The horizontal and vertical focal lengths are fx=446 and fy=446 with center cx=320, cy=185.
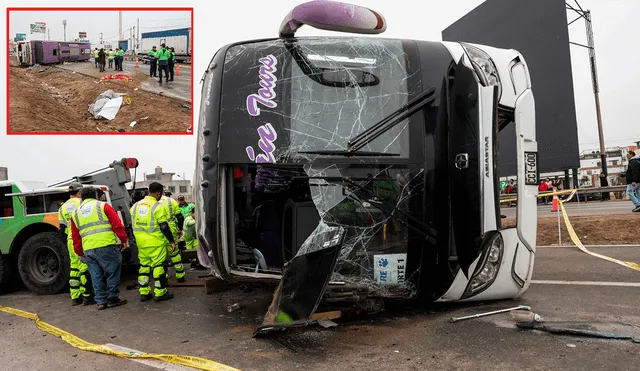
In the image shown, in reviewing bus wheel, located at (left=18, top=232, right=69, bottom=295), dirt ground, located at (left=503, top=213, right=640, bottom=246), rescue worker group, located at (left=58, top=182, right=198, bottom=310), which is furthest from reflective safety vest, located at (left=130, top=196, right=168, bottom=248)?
dirt ground, located at (left=503, top=213, right=640, bottom=246)

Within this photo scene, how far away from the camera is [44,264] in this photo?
6.62m

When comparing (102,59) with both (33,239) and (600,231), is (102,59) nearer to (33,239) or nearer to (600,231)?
(33,239)

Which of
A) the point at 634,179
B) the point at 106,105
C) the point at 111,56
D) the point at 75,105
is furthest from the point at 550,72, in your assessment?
the point at 75,105

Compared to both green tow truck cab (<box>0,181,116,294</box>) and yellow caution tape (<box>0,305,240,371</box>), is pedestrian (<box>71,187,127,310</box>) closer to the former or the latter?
yellow caution tape (<box>0,305,240,371</box>)

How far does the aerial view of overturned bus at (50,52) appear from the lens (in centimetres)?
1521

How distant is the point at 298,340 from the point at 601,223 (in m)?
7.18

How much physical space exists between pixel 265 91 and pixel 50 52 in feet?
51.2

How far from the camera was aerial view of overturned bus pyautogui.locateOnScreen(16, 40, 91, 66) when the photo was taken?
15.2 m

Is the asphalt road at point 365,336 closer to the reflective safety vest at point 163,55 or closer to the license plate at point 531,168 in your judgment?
the license plate at point 531,168

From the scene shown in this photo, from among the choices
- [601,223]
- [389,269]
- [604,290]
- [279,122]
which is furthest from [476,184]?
[601,223]

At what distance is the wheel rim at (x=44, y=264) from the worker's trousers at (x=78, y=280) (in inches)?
35.0

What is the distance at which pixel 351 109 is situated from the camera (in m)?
A: 3.39

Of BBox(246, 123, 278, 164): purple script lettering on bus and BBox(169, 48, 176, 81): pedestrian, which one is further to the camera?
BBox(169, 48, 176, 81): pedestrian

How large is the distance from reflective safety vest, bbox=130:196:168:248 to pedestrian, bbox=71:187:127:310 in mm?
199
